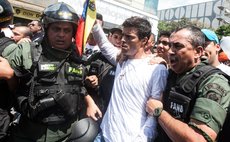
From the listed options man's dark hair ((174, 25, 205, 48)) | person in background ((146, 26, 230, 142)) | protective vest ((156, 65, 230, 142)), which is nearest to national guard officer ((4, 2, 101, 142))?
person in background ((146, 26, 230, 142))

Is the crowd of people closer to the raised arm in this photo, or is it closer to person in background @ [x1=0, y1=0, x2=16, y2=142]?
person in background @ [x1=0, y1=0, x2=16, y2=142]

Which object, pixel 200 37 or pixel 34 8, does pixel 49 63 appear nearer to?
pixel 200 37

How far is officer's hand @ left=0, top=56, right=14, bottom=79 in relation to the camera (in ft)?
8.07

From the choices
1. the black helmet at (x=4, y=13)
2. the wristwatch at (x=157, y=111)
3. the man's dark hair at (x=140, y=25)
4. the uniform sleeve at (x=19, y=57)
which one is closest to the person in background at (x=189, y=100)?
the wristwatch at (x=157, y=111)

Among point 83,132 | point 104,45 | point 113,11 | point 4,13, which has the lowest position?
point 83,132

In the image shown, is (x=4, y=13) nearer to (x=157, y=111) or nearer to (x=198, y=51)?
(x=157, y=111)

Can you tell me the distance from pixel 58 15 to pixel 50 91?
737 mm

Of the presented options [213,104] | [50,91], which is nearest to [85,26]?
[50,91]

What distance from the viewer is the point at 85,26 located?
3.04 metres

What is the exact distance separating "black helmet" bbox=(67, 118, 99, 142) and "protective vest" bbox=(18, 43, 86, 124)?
15cm

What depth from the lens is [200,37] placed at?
2.55 m

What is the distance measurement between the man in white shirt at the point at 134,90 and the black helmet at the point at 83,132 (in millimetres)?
153

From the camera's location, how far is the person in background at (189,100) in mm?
2141

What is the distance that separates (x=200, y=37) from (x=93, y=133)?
1.28m
